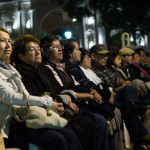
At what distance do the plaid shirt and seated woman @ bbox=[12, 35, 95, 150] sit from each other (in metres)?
2.37

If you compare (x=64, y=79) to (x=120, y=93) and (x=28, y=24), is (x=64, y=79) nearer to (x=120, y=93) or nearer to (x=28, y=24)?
(x=120, y=93)

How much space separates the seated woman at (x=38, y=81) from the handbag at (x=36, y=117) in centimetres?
49

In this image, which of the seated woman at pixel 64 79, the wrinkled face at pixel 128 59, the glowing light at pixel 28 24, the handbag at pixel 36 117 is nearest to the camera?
the handbag at pixel 36 117

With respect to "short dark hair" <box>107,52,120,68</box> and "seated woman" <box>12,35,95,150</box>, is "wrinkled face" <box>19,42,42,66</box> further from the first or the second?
"short dark hair" <box>107,52,120,68</box>

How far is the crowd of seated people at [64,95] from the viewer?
3.46 meters

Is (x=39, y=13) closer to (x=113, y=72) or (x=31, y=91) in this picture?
(x=113, y=72)

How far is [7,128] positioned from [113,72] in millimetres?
4595

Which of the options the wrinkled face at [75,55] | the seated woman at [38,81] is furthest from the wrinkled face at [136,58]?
the seated woman at [38,81]

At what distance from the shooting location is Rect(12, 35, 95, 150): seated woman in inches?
160

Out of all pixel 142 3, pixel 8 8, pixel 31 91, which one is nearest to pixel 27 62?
pixel 31 91

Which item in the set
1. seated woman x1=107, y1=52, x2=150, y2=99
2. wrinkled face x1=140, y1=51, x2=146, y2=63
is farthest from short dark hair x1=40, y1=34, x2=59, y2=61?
wrinkled face x1=140, y1=51, x2=146, y2=63

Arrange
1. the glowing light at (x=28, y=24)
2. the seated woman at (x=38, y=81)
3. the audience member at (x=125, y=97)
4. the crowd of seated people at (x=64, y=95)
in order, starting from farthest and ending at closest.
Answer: the glowing light at (x=28, y=24)
the audience member at (x=125, y=97)
the seated woman at (x=38, y=81)
the crowd of seated people at (x=64, y=95)

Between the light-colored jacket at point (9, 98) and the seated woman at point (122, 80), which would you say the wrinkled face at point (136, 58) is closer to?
the seated woman at point (122, 80)

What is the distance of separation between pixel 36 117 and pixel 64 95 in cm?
84
